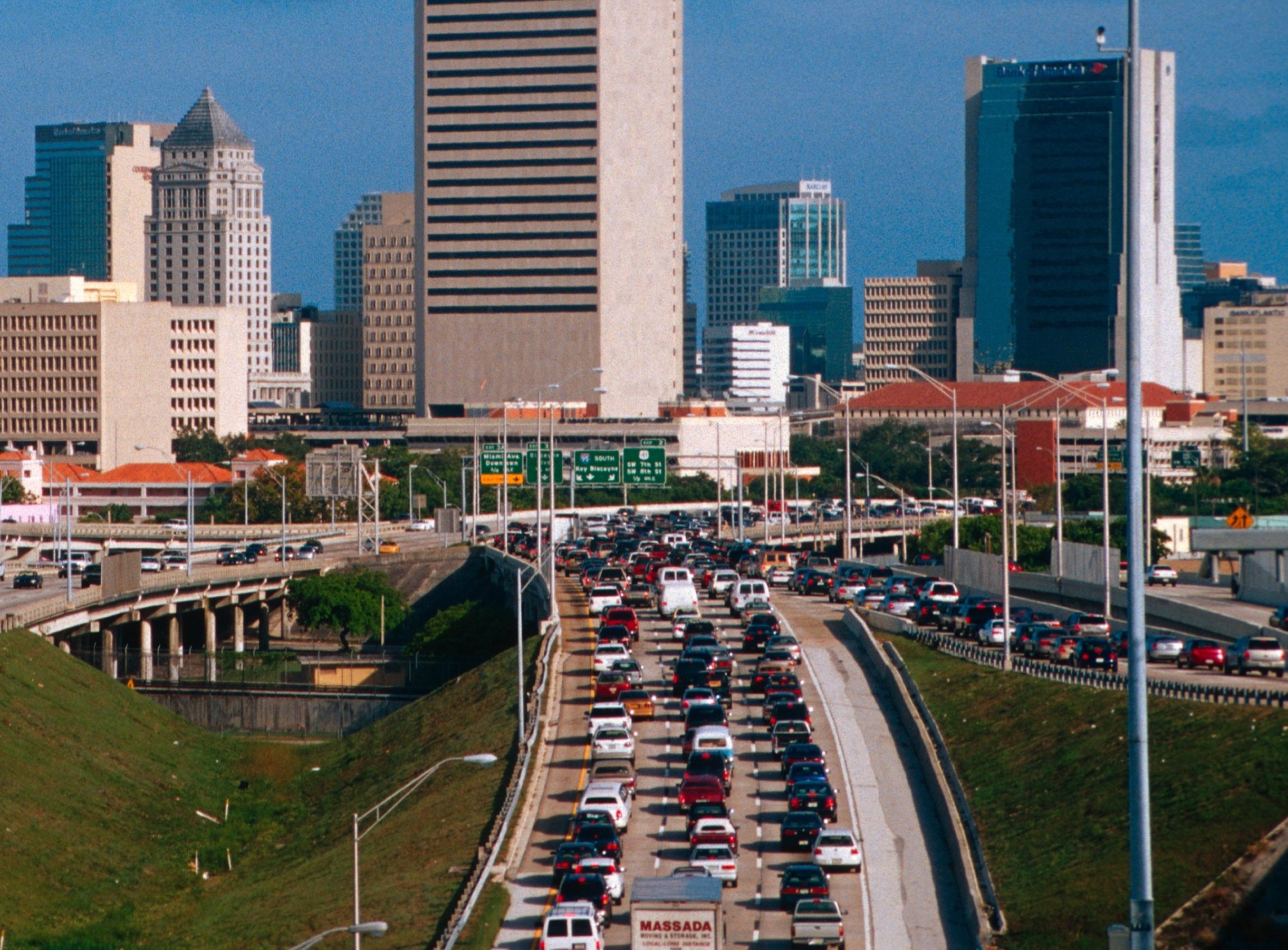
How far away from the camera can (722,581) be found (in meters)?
101

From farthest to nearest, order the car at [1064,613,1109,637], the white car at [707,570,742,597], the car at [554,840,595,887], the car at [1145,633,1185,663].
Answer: the white car at [707,570,742,597]
the car at [1064,613,1109,637]
the car at [1145,633,1185,663]
the car at [554,840,595,887]

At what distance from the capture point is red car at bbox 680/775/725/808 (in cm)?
5481

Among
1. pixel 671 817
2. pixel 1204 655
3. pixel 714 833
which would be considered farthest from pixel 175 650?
pixel 714 833

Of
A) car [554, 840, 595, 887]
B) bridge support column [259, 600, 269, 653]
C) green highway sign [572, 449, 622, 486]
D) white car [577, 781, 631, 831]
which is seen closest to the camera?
car [554, 840, 595, 887]

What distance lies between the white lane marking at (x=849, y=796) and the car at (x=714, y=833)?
10.9ft

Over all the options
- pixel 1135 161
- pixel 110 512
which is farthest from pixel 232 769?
pixel 110 512

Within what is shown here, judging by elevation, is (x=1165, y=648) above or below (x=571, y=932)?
above

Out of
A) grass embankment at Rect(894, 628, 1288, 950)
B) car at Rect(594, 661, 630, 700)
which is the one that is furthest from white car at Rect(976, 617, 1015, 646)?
car at Rect(594, 661, 630, 700)

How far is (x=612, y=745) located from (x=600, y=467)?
63.8 metres

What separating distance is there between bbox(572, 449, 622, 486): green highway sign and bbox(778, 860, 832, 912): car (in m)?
77.2

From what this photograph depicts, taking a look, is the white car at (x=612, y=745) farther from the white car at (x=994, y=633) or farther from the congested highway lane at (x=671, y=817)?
the white car at (x=994, y=633)

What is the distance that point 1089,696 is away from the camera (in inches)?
2415

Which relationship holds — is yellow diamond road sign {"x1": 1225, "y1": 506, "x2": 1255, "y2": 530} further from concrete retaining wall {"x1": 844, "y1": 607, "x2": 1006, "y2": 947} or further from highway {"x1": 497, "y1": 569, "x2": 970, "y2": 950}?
highway {"x1": 497, "y1": 569, "x2": 970, "y2": 950}

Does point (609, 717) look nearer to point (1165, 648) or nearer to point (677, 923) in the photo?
point (1165, 648)
